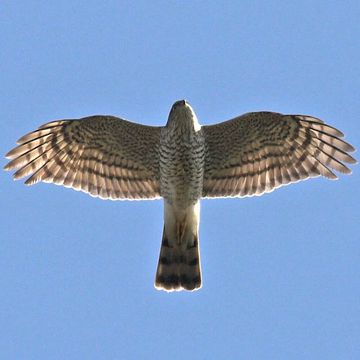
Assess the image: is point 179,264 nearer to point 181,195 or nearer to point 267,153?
point 181,195

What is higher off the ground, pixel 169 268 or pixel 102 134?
pixel 102 134

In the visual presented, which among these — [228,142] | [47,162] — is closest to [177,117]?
[228,142]

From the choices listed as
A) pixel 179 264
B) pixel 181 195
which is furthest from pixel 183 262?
pixel 181 195

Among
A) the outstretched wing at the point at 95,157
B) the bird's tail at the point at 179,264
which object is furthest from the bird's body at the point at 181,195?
the outstretched wing at the point at 95,157

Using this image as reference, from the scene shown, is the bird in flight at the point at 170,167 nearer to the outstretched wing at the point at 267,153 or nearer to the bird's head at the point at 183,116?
the outstretched wing at the point at 267,153

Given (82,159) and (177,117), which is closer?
(177,117)

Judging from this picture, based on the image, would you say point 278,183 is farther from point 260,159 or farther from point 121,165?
point 121,165

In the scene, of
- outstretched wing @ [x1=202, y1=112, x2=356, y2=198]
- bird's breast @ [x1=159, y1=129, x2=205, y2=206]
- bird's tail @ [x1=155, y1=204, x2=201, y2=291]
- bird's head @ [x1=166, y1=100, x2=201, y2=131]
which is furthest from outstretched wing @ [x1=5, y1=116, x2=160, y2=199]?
outstretched wing @ [x1=202, y1=112, x2=356, y2=198]
